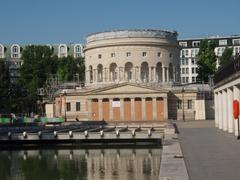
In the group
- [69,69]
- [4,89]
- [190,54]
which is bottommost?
[4,89]

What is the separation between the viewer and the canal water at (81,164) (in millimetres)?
32656

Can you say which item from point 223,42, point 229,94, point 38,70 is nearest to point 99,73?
point 38,70

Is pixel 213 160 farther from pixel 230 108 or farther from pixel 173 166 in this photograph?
pixel 230 108

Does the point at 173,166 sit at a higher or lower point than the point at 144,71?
lower

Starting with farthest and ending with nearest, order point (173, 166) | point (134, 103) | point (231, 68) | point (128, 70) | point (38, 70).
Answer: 1. point (38, 70)
2. point (128, 70)
3. point (134, 103)
4. point (231, 68)
5. point (173, 166)

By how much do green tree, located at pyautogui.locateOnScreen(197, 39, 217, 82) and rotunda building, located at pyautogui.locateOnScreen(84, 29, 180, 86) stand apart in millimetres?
8039

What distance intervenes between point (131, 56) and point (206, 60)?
1704 cm

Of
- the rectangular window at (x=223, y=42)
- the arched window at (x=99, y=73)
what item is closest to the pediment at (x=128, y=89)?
the arched window at (x=99, y=73)

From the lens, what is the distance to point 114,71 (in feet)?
346

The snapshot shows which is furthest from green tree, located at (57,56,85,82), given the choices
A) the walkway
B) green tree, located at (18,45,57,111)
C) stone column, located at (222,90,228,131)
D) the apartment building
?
the walkway

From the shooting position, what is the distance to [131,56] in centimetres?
10362

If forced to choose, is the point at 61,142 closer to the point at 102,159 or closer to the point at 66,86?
the point at 102,159

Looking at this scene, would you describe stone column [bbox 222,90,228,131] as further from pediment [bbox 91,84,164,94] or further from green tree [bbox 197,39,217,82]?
green tree [bbox 197,39,217,82]

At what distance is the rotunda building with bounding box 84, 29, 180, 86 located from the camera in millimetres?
103438
